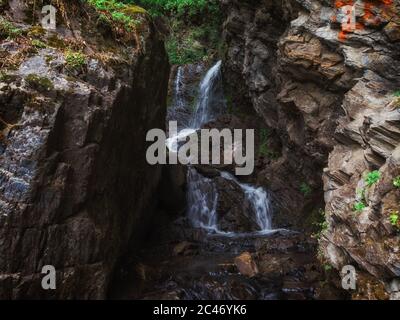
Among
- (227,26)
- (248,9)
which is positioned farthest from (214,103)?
(248,9)

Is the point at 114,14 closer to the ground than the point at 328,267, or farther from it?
farther from it

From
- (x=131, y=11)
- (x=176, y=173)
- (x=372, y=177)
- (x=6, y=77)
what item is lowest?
(x=372, y=177)

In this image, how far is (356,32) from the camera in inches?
314

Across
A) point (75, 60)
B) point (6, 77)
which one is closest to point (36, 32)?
point (75, 60)

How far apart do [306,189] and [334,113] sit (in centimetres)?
294

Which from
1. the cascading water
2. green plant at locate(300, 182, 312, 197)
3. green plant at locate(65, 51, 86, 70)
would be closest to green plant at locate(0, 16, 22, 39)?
green plant at locate(65, 51, 86, 70)

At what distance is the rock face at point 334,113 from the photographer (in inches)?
237

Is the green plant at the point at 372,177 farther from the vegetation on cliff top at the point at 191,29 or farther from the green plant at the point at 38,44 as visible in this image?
the vegetation on cliff top at the point at 191,29

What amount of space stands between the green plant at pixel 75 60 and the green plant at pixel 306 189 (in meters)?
7.91

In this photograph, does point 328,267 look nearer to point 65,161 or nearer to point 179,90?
point 65,161

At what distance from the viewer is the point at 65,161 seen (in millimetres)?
6340

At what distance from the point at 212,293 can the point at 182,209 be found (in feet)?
17.6
